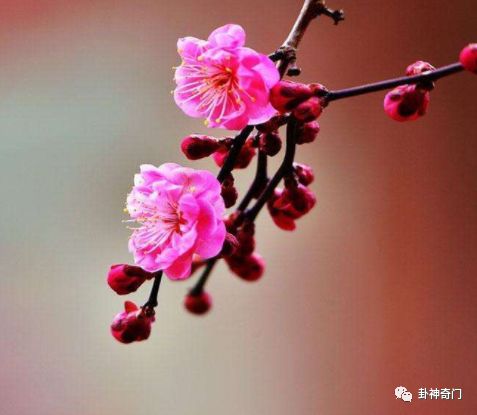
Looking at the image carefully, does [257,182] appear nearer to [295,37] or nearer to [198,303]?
[295,37]

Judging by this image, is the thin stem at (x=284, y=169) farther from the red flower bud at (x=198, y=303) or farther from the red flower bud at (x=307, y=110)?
the red flower bud at (x=198, y=303)

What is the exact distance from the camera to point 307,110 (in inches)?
17.4

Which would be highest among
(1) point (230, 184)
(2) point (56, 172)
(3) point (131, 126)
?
(3) point (131, 126)

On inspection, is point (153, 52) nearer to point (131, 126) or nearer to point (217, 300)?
point (131, 126)

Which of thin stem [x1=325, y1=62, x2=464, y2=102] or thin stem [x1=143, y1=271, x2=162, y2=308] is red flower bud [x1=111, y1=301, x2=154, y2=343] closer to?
thin stem [x1=143, y1=271, x2=162, y2=308]

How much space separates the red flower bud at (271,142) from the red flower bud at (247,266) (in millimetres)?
163

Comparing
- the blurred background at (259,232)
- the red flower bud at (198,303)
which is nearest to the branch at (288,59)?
the red flower bud at (198,303)

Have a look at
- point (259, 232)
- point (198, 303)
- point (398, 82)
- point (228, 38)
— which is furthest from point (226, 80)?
point (259, 232)

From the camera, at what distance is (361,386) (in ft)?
4.85

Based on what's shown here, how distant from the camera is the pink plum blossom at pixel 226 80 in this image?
1.47 feet

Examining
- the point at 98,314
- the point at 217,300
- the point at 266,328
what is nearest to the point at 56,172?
the point at 98,314

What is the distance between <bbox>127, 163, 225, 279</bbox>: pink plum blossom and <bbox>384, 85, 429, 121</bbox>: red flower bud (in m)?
0.15

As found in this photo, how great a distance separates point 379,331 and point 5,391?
0.93m

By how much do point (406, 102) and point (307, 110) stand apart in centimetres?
8
